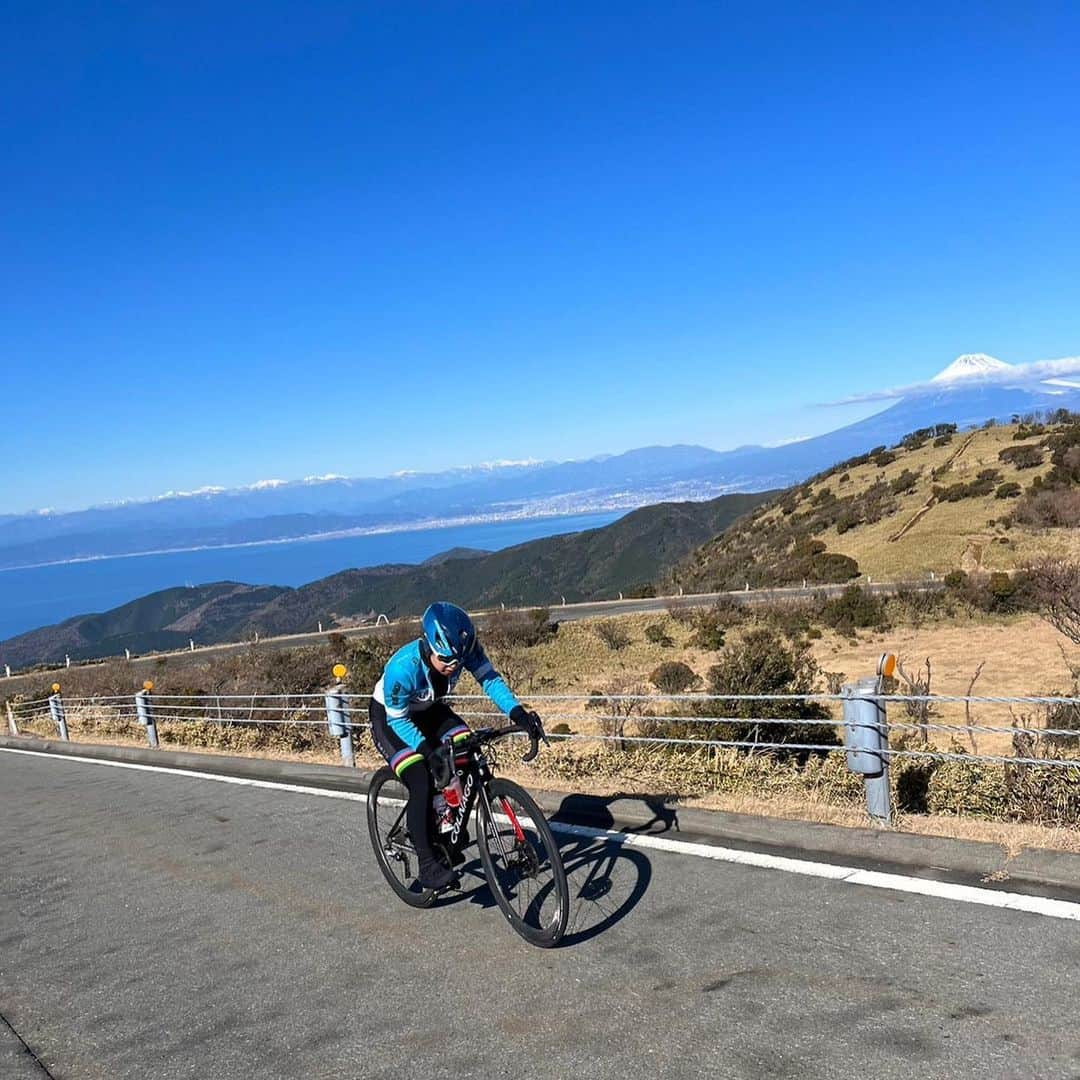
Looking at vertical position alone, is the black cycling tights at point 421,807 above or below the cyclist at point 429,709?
below

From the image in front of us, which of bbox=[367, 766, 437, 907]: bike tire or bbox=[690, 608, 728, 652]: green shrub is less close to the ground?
bbox=[367, 766, 437, 907]: bike tire

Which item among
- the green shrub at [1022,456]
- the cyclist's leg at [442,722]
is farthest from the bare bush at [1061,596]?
the green shrub at [1022,456]

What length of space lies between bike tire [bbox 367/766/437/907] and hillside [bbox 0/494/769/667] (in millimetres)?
89228

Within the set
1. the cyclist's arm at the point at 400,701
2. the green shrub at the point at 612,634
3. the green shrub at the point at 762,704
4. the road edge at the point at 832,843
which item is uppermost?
the cyclist's arm at the point at 400,701

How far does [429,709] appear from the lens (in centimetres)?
488

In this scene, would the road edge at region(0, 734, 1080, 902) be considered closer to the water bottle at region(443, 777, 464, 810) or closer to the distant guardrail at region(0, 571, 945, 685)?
the water bottle at region(443, 777, 464, 810)

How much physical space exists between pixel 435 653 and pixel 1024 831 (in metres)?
3.37

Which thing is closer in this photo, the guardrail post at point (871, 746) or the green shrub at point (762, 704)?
the guardrail post at point (871, 746)

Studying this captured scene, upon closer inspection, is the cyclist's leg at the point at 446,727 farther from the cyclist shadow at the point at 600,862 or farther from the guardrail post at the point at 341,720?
the guardrail post at the point at 341,720

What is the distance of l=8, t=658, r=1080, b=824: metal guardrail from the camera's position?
5.39 meters

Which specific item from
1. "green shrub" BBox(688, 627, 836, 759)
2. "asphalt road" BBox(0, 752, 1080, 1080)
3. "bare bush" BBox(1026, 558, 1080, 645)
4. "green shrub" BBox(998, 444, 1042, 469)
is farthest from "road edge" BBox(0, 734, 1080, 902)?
"green shrub" BBox(998, 444, 1042, 469)

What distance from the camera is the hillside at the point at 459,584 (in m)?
108

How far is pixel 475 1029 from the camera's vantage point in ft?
11.8

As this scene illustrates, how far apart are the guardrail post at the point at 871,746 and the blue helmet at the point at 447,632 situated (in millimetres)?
2367
